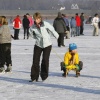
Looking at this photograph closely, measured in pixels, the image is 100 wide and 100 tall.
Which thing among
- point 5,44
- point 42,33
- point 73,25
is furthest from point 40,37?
point 73,25

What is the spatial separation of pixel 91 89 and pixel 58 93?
72cm

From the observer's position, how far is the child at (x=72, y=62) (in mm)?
10328

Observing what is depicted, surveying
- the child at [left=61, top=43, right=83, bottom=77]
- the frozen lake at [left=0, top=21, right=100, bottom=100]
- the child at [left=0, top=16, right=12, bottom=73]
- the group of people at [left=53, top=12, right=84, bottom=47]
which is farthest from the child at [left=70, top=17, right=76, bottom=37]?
the child at [left=61, top=43, right=83, bottom=77]

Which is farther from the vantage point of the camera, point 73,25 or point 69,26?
point 69,26

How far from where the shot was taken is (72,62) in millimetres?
10453

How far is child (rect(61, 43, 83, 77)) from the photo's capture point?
10.3m

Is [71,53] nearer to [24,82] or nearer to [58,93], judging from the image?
[24,82]

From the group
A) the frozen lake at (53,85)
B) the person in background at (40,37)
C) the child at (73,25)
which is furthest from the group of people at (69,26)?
the person in background at (40,37)

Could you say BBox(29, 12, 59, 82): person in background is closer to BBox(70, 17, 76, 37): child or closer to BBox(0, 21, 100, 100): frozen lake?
BBox(0, 21, 100, 100): frozen lake

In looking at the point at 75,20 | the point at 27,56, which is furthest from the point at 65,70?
the point at 75,20

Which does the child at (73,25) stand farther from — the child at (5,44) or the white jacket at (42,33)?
the white jacket at (42,33)

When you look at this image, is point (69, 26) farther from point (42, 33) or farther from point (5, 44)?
point (42, 33)

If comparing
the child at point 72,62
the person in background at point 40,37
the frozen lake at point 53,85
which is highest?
the person in background at point 40,37

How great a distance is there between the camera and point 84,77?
10414mm
